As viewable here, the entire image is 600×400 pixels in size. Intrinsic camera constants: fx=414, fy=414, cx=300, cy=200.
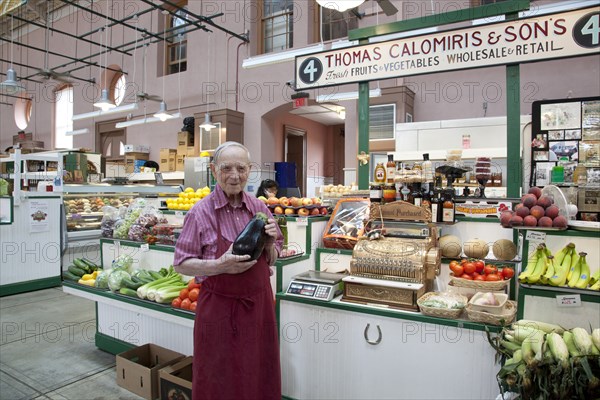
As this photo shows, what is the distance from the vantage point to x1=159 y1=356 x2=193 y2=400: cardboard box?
105 inches

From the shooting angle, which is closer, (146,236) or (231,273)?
(231,273)

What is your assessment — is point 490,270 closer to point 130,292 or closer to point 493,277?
point 493,277

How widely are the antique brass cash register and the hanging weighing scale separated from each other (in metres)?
0.10

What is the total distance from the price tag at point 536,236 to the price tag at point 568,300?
0.93 ft

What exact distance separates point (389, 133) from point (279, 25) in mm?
4913

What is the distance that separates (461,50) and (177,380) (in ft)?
9.50

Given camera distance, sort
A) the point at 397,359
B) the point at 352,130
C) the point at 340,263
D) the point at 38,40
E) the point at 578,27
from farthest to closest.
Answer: the point at 38,40 → the point at 352,130 → the point at 340,263 → the point at 578,27 → the point at 397,359

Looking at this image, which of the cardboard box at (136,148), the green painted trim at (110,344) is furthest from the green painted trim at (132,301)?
the cardboard box at (136,148)

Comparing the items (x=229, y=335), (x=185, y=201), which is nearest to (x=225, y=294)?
(x=229, y=335)

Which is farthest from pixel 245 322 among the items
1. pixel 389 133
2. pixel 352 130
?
pixel 352 130

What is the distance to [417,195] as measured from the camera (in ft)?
9.21

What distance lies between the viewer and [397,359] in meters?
2.31

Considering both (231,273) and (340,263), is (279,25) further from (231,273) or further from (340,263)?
(231,273)

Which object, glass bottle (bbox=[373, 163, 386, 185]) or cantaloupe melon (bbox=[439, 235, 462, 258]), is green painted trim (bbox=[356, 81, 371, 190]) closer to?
glass bottle (bbox=[373, 163, 386, 185])
